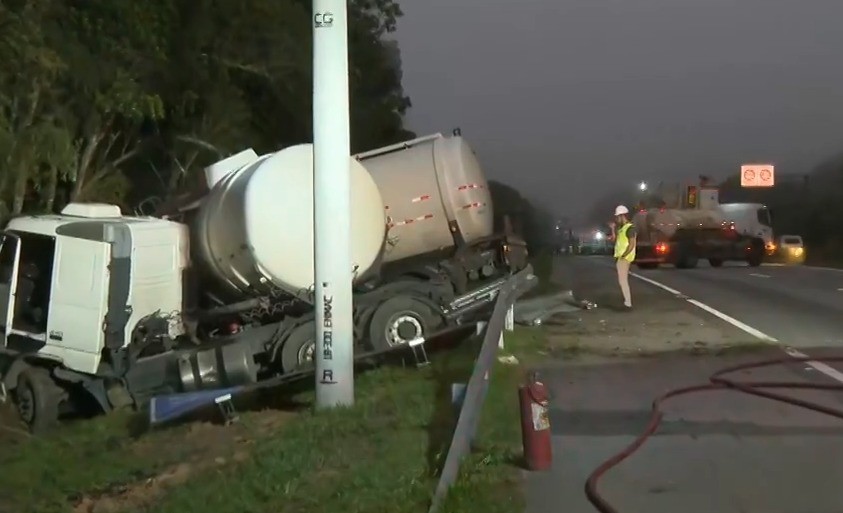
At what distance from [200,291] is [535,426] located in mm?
7776

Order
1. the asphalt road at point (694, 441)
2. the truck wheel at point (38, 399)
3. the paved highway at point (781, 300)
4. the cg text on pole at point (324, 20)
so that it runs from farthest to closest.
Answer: the paved highway at point (781, 300) → the truck wheel at point (38, 399) → the cg text on pole at point (324, 20) → the asphalt road at point (694, 441)

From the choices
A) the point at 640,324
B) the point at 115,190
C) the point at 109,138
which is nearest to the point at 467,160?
the point at 640,324

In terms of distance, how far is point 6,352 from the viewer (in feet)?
43.5

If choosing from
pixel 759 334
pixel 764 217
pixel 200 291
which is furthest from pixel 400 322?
pixel 764 217

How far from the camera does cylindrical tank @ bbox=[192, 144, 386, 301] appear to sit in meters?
13.9

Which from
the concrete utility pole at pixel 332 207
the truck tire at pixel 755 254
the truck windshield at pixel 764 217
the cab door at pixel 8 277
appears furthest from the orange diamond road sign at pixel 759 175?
the concrete utility pole at pixel 332 207

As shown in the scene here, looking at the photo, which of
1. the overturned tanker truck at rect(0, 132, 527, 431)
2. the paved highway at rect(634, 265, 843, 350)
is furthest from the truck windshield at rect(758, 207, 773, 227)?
the overturned tanker truck at rect(0, 132, 527, 431)

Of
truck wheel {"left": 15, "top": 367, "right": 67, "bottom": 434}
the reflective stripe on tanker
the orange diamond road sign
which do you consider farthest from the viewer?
the orange diamond road sign

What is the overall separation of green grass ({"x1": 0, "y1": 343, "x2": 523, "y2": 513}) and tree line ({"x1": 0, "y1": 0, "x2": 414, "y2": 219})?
4950 millimetres

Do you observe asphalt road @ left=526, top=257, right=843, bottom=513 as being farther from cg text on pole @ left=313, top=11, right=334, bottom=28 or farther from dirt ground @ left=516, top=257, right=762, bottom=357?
cg text on pole @ left=313, top=11, right=334, bottom=28

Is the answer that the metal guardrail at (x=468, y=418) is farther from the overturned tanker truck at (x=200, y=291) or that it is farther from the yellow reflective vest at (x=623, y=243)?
the yellow reflective vest at (x=623, y=243)

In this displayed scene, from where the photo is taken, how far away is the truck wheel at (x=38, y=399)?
12.8 meters

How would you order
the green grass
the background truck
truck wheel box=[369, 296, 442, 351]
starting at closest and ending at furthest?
the green grass < truck wheel box=[369, 296, 442, 351] < the background truck

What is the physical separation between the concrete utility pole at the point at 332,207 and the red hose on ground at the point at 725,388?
2.98 m
